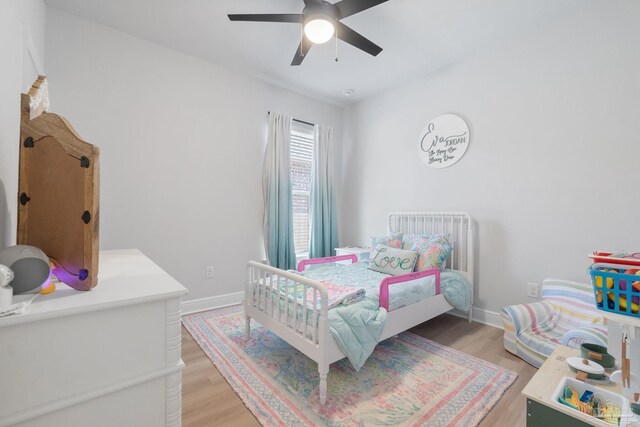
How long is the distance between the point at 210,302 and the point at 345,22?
3.00 meters

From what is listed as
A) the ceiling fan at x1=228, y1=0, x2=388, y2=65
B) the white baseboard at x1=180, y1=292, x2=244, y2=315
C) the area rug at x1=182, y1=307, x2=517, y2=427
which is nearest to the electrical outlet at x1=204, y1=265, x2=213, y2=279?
the white baseboard at x1=180, y1=292, x2=244, y2=315

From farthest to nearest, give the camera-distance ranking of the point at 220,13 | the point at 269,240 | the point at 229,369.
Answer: the point at 269,240 → the point at 220,13 → the point at 229,369

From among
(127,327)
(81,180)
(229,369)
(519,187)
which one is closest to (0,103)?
(81,180)

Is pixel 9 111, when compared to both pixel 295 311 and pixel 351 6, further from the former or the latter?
pixel 351 6

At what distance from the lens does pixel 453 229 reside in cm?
292

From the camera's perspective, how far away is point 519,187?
250 cm

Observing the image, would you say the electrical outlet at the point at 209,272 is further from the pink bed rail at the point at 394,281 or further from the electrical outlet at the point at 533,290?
the electrical outlet at the point at 533,290

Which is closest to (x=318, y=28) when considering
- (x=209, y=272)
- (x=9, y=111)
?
(x=9, y=111)

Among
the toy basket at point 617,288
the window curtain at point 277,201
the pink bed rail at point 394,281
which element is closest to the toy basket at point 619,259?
the toy basket at point 617,288

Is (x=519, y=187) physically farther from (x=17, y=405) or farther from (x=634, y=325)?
(x=17, y=405)

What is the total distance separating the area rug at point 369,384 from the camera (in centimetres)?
146

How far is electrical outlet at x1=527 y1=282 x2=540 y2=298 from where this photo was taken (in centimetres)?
239

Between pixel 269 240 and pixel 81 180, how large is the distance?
2.53m

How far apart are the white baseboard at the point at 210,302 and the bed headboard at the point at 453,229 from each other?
210cm
